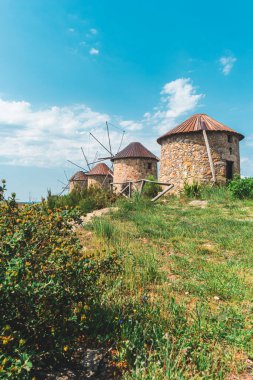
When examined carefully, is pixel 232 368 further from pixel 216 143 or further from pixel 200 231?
pixel 216 143

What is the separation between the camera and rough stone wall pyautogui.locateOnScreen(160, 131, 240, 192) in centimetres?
1842

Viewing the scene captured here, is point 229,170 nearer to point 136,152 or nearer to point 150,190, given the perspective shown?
point 150,190

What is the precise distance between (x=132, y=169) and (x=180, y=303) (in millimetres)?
22182

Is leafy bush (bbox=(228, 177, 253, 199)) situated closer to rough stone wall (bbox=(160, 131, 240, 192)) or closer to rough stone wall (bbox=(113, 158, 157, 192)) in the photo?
rough stone wall (bbox=(160, 131, 240, 192))

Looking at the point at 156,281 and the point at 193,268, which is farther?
the point at 193,268

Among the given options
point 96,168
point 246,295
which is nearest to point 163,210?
point 246,295

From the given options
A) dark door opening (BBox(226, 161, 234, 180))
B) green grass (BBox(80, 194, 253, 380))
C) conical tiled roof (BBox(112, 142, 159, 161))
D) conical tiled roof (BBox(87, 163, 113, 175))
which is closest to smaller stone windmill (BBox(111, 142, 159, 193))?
conical tiled roof (BBox(112, 142, 159, 161))

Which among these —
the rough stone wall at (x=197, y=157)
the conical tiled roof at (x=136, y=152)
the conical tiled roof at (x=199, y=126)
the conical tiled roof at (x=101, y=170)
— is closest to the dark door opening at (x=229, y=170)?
the rough stone wall at (x=197, y=157)

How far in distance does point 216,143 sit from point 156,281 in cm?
1588

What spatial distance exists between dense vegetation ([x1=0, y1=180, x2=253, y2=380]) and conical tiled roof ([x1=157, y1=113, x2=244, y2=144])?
1481 cm

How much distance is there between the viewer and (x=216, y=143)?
1861cm

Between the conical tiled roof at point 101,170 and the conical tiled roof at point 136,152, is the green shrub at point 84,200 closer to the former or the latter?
the conical tiled roof at point 136,152

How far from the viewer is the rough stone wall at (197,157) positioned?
18.4 metres

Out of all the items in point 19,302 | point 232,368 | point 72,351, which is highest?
point 19,302
